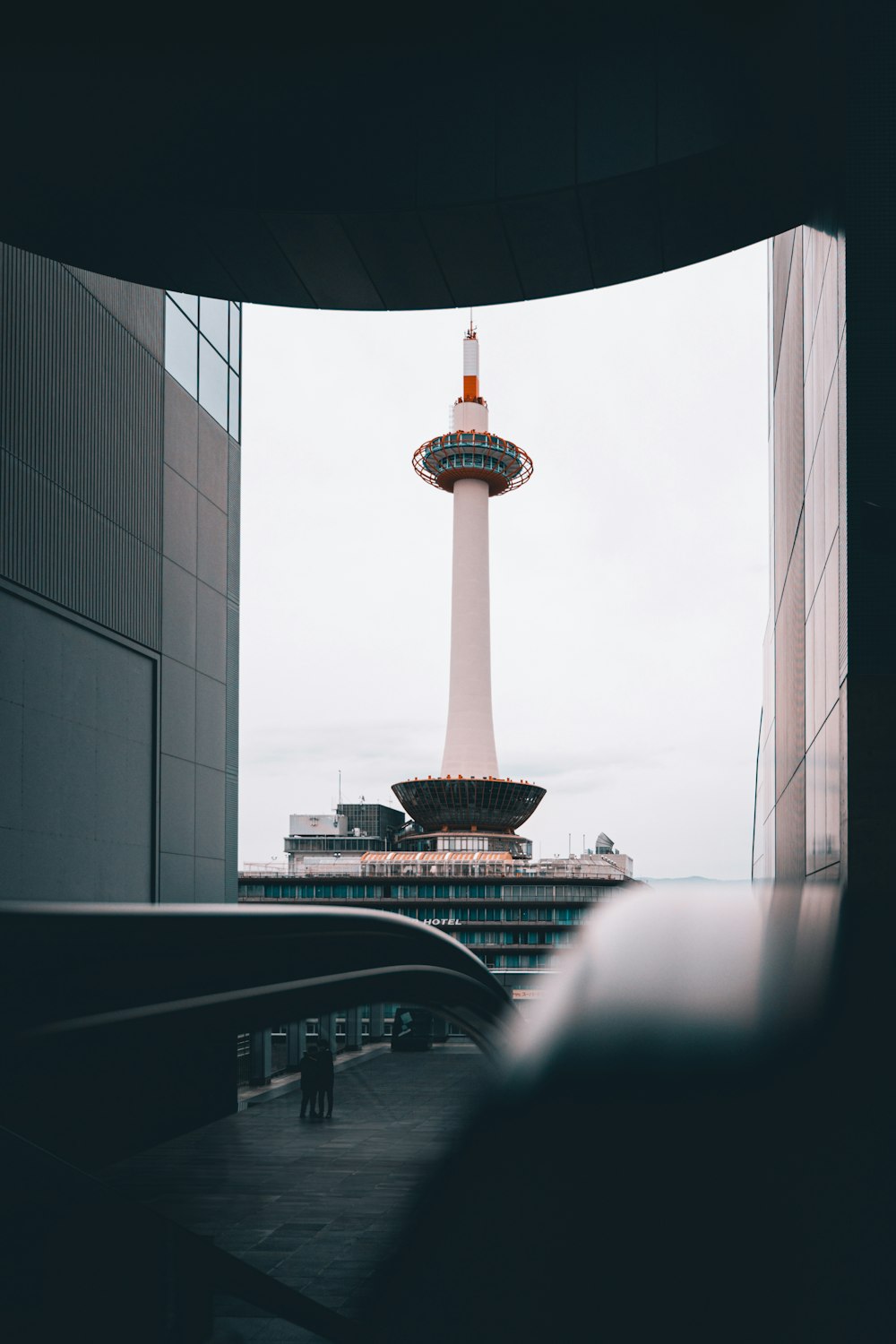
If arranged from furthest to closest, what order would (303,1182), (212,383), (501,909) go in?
(501,909), (212,383), (303,1182)

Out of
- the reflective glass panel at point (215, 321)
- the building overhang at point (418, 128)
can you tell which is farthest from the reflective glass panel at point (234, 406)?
the building overhang at point (418, 128)

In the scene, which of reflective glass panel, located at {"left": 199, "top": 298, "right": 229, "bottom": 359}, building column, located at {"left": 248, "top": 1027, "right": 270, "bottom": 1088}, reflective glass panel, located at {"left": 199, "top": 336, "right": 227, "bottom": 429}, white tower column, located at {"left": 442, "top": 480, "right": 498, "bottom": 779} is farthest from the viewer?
white tower column, located at {"left": 442, "top": 480, "right": 498, "bottom": 779}

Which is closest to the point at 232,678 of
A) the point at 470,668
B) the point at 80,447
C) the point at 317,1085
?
the point at 80,447

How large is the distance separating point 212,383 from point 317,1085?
12656mm

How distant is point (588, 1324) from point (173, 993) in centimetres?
196

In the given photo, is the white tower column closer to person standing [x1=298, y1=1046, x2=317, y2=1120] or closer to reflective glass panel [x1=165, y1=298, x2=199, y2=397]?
person standing [x1=298, y1=1046, x2=317, y2=1120]

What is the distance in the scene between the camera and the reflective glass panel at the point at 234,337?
21.0 m

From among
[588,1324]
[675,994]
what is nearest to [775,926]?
[675,994]

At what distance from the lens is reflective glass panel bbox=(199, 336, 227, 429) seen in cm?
1923

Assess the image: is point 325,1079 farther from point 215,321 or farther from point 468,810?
point 468,810

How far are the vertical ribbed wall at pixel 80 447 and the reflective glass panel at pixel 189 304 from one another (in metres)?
0.93

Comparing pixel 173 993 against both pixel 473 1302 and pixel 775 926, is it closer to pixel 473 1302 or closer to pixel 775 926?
pixel 473 1302

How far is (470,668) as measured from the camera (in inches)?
3656

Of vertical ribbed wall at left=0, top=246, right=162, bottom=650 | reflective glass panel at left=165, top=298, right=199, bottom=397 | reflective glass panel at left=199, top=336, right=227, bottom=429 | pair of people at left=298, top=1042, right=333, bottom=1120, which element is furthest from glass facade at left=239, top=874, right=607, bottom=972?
vertical ribbed wall at left=0, top=246, right=162, bottom=650
